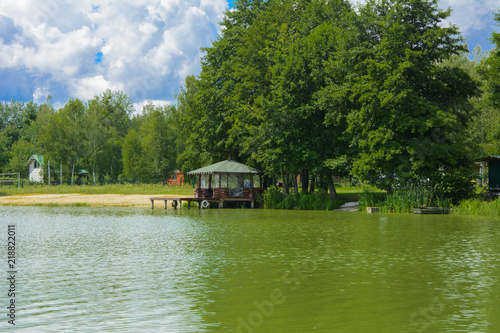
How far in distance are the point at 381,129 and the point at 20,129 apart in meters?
119

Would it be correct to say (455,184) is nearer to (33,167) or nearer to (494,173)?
(494,173)

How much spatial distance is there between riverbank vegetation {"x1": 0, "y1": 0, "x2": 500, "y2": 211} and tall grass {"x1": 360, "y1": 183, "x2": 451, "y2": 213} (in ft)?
0.34

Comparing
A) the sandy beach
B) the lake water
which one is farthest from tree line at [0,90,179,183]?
the lake water

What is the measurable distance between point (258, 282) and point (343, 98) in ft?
93.9

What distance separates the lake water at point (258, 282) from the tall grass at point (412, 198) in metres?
12.9

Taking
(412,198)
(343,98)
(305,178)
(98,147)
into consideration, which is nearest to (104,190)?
(98,147)

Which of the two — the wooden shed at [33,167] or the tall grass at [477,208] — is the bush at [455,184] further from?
the wooden shed at [33,167]

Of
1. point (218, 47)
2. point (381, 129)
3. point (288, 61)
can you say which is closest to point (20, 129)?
point (218, 47)

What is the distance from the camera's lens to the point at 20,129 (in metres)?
135

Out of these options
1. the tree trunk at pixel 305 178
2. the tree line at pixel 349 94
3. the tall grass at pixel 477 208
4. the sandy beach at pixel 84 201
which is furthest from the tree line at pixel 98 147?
the tall grass at pixel 477 208

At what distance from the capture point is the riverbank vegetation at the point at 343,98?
1465 inches

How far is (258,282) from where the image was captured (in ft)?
42.8

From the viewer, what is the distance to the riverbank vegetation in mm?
37219

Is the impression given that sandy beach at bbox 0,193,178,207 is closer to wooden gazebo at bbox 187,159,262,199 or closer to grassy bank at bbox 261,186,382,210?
wooden gazebo at bbox 187,159,262,199
